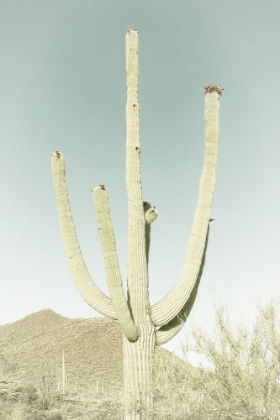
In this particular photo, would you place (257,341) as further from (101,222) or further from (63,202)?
(63,202)

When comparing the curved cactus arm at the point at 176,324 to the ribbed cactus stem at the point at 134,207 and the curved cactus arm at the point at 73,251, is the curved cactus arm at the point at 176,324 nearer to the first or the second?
the ribbed cactus stem at the point at 134,207

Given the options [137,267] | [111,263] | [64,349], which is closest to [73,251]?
[111,263]

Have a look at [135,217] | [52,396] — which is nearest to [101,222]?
[135,217]

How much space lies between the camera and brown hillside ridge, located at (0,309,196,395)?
27.6 metres

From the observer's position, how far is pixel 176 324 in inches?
356

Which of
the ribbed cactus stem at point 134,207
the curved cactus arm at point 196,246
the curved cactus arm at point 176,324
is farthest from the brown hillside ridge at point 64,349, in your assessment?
the ribbed cactus stem at point 134,207

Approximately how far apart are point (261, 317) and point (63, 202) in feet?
14.3

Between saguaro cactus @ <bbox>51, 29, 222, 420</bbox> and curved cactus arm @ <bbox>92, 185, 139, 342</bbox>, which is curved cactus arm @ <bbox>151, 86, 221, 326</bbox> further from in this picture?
curved cactus arm @ <bbox>92, 185, 139, 342</bbox>

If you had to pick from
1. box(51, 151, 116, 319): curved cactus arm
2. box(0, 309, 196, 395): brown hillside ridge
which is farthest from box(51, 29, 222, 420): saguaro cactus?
box(0, 309, 196, 395): brown hillside ridge

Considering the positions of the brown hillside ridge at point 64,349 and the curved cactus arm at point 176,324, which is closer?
the curved cactus arm at point 176,324

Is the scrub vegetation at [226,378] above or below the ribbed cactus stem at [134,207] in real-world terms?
below

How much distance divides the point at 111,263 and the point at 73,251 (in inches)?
39.0

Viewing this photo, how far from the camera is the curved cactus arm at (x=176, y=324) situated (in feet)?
28.9

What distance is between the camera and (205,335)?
8375mm
